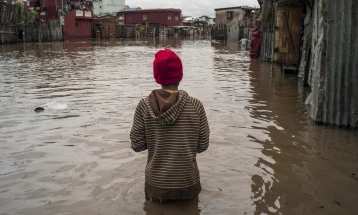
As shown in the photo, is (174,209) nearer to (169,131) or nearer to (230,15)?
(169,131)

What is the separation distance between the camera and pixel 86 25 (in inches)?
1687

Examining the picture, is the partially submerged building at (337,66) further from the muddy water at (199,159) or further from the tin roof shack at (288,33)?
the tin roof shack at (288,33)

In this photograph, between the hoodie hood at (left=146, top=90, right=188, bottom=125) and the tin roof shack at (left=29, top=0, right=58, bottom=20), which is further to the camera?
the tin roof shack at (left=29, top=0, right=58, bottom=20)

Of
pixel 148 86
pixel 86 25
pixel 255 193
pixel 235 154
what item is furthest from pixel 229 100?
pixel 86 25

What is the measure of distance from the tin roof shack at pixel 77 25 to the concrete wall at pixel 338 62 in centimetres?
3670

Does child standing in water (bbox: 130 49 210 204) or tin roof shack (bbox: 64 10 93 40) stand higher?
tin roof shack (bbox: 64 10 93 40)

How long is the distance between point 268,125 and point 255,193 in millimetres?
2517

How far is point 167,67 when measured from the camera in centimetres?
278

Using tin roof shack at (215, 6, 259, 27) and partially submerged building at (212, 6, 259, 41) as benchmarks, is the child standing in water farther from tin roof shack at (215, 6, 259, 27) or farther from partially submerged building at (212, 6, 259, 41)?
tin roof shack at (215, 6, 259, 27)

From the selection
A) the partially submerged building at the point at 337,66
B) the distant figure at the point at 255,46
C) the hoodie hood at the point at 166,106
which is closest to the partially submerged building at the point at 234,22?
the distant figure at the point at 255,46

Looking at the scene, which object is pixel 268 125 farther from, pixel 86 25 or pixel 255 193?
pixel 86 25

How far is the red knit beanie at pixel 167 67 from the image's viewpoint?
2770 millimetres

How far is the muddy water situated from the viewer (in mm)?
3330

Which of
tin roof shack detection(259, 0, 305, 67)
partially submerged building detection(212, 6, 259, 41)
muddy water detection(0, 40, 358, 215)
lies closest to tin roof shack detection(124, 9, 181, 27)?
partially submerged building detection(212, 6, 259, 41)
